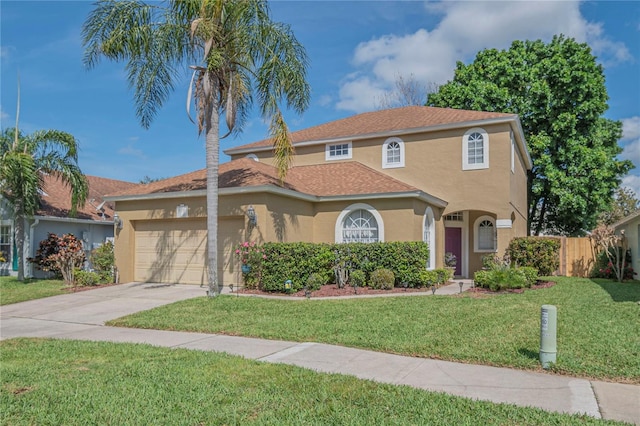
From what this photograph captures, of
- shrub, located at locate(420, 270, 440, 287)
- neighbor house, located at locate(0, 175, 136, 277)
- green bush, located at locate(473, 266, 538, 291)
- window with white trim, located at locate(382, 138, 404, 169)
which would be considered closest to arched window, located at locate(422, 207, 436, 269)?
shrub, located at locate(420, 270, 440, 287)

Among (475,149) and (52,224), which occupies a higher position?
(475,149)

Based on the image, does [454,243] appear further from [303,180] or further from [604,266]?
[303,180]

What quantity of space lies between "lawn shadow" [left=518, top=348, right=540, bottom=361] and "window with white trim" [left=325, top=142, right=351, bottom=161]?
14.6 metres

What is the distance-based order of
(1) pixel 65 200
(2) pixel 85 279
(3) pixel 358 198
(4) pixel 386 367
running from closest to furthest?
(4) pixel 386 367 → (2) pixel 85 279 → (3) pixel 358 198 → (1) pixel 65 200

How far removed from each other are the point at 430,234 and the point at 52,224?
644 inches

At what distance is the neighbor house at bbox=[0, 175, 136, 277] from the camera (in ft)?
63.4

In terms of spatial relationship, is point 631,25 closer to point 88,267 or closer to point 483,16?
point 483,16

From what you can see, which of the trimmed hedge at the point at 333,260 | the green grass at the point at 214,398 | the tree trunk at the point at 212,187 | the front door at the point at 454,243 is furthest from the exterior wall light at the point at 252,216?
the front door at the point at 454,243

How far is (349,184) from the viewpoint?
17.7 metres

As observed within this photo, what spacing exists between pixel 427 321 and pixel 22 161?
608 inches

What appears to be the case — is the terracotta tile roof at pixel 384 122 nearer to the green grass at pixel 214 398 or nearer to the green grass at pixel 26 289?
the green grass at pixel 26 289

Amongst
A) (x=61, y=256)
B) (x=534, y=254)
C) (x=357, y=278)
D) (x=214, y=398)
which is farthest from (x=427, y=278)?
(x=61, y=256)

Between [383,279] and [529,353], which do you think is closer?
[529,353]

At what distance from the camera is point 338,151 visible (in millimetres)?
20938
